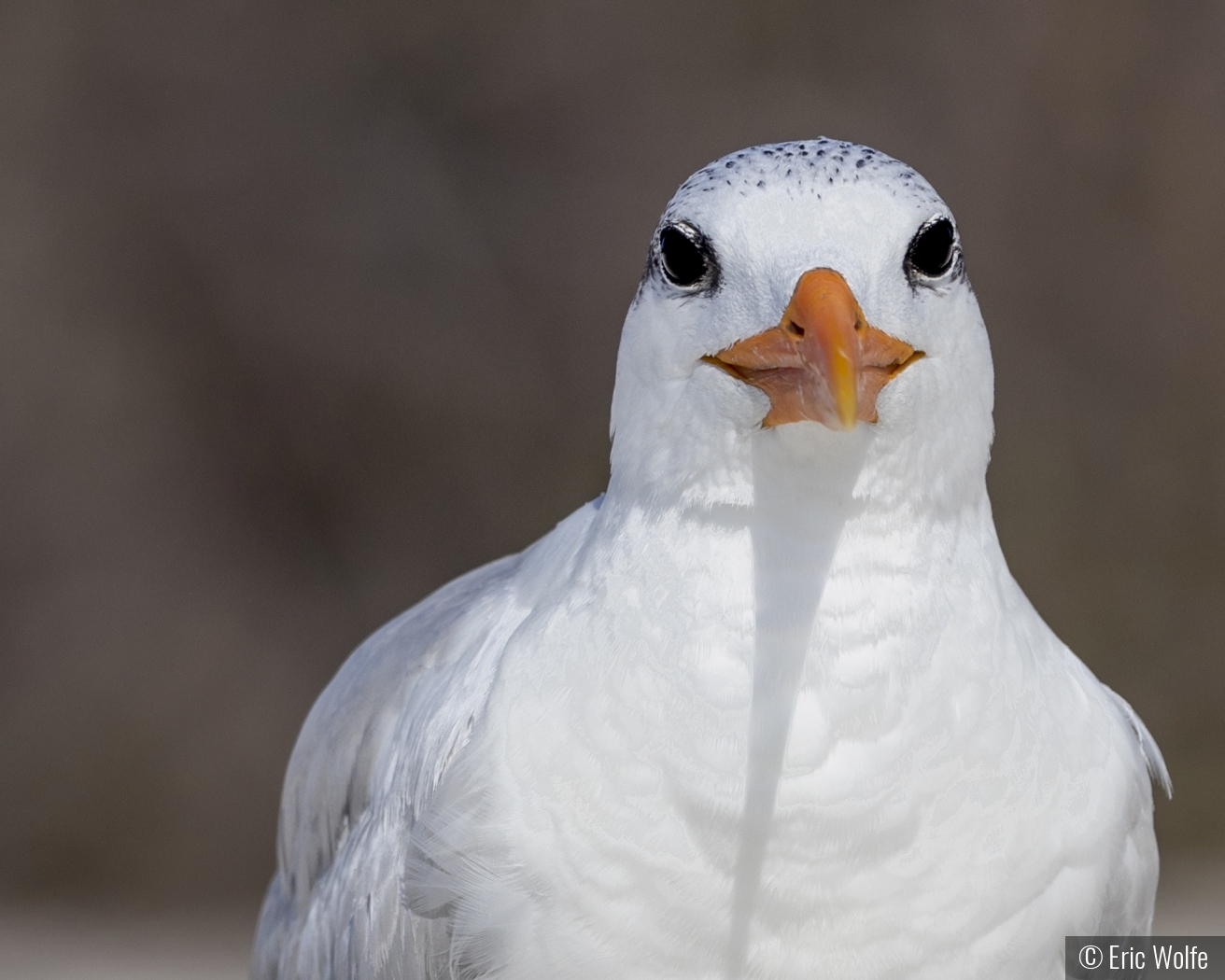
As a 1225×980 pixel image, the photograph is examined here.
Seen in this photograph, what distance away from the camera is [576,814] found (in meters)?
1.98

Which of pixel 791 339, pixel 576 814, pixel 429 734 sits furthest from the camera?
pixel 429 734

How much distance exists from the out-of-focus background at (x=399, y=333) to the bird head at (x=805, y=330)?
348 centimetres

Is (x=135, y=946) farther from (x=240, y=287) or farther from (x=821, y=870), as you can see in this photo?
(x=821, y=870)

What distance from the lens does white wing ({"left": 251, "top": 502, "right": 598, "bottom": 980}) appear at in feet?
7.32

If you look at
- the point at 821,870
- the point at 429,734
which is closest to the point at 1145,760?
the point at 821,870

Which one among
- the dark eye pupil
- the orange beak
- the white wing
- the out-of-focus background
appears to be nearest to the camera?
the orange beak

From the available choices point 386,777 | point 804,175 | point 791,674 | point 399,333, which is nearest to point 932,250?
point 804,175

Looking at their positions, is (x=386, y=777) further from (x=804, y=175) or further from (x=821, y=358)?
(x=804, y=175)

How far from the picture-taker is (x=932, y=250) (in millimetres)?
2004

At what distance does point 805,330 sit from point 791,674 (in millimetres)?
468

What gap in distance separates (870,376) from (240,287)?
13.0 ft

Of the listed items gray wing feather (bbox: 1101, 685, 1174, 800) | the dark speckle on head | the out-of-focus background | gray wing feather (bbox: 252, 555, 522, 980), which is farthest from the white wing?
the out-of-focus background

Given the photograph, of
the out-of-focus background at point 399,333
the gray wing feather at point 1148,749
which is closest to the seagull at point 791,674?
the gray wing feather at point 1148,749

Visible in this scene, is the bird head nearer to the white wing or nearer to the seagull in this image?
the seagull
